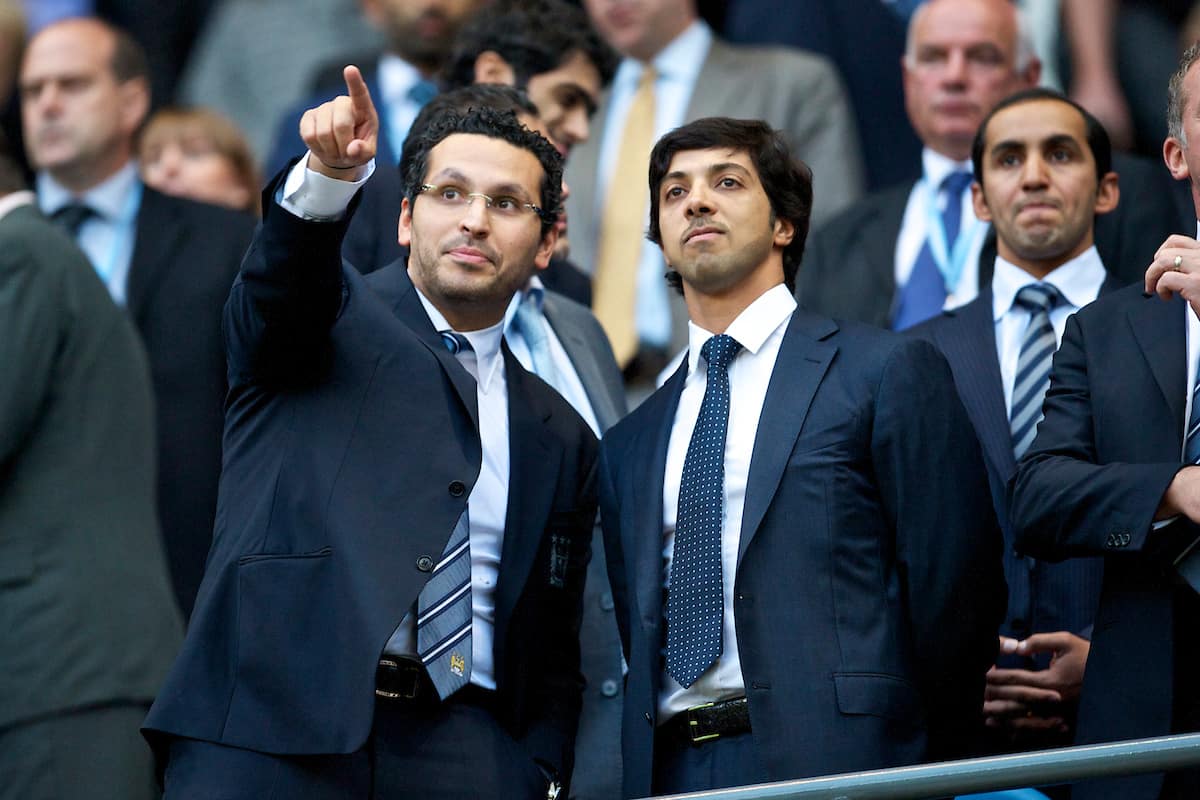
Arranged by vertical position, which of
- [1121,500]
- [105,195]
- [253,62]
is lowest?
[1121,500]

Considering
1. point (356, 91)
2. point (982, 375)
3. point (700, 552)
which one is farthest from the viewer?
point (982, 375)

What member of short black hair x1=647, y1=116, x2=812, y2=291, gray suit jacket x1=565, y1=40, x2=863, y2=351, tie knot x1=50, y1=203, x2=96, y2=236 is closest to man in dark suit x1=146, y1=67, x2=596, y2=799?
short black hair x1=647, y1=116, x2=812, y2=291

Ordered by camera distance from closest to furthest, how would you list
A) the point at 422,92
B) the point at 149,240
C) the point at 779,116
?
the point at 422,92, the point at 149,240, the point at 779,116

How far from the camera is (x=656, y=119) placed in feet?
25.2

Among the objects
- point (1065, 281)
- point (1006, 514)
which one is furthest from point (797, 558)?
point (1065, 281)

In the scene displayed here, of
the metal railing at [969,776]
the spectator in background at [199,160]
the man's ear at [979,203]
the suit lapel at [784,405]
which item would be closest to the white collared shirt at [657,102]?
the spectator in background at [199,160]

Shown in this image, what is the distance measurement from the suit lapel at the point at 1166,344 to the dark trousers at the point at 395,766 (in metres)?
1.62

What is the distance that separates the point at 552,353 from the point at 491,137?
75cm

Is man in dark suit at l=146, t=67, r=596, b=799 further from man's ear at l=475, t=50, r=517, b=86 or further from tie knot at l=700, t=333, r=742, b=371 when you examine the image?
man's ear at l=475, t=50, r=517, b=86

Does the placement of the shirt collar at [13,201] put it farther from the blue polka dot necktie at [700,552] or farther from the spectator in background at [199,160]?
the spectator in background at [199,160]

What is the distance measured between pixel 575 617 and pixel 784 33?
410cm

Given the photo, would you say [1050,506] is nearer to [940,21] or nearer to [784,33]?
[940,21]

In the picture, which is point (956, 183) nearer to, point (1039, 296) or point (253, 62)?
point (1039, 296)

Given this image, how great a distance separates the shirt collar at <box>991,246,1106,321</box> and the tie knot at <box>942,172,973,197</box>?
106 cm
